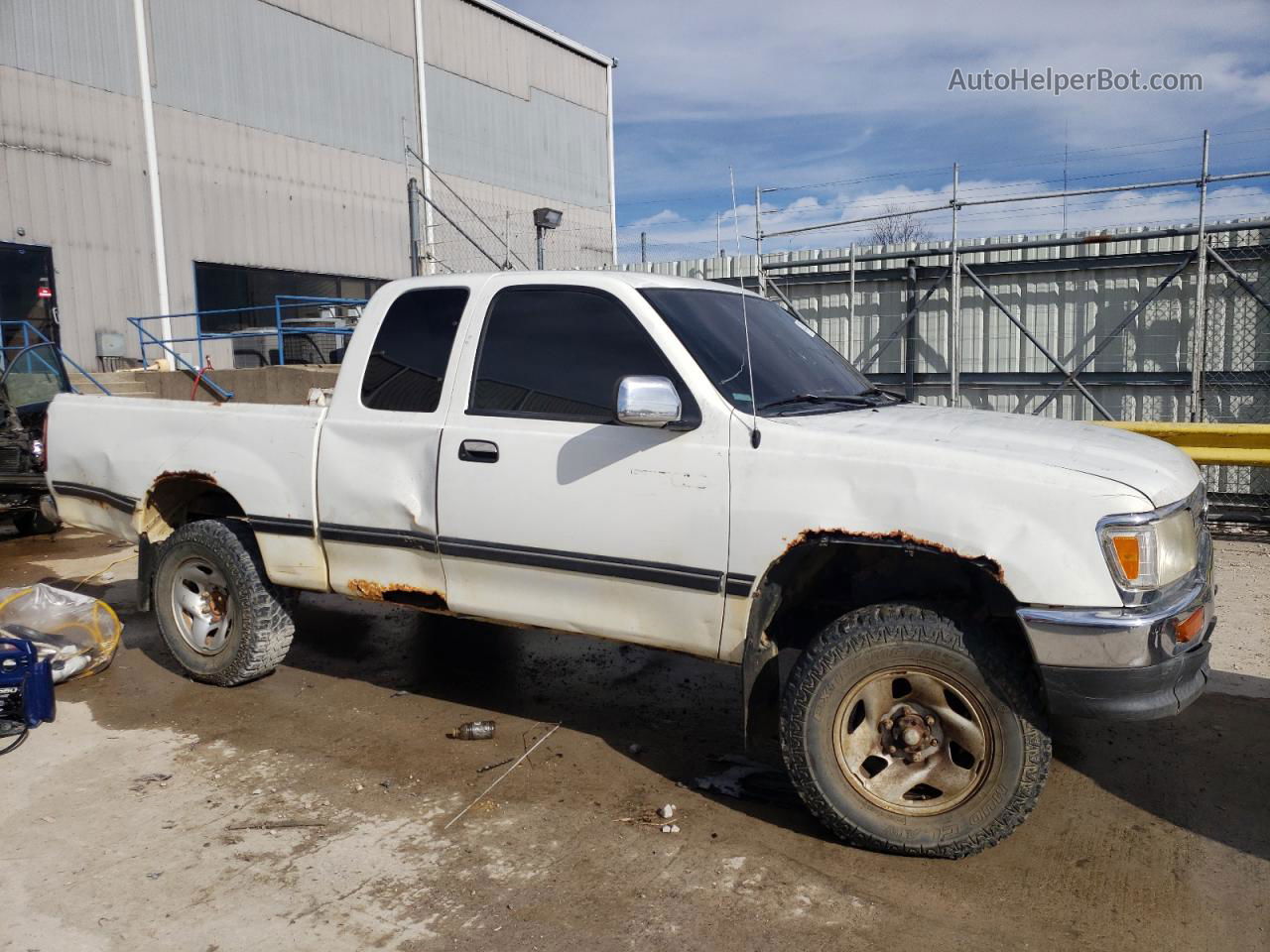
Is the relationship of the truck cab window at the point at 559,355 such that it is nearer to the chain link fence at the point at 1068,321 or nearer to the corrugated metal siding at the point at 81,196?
the chain link fence at the point at 1068,321

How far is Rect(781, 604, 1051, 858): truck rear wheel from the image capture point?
3332 millimetres

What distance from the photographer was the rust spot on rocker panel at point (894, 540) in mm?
3252

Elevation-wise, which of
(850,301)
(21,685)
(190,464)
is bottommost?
(21,685)

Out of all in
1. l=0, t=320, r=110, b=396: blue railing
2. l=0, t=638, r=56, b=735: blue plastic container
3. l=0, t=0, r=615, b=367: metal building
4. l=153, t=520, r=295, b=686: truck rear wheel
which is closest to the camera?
l=0, t=638, r=56, b=735: blue plastic container

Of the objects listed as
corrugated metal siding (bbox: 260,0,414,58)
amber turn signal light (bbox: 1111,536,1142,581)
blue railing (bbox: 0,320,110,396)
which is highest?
corrugated metal siding (bbox: 260,0,414,58)

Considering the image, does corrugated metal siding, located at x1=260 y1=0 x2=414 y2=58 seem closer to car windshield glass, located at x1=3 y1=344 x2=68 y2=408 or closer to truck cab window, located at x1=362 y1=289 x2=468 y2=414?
car windshield glass, located at x1=3 y1=344 x2=68 y2=408

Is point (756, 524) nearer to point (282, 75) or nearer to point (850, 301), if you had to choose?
point (850, 301)

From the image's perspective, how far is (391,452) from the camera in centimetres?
452

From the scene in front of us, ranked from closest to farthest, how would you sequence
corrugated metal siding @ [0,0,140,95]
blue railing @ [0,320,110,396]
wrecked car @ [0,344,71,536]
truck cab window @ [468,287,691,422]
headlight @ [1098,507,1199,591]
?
headlight @ [1098,507,1199,591]
truck cab window @ [468,287,691,422]
wrecked car @ [0,344,71,536]
blue railing @ [0,320,110,396]
corrugated metal siding @ [0,0,140,95]

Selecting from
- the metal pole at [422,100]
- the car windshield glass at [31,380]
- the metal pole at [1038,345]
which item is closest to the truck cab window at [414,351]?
the car windshield glass at [31,380]

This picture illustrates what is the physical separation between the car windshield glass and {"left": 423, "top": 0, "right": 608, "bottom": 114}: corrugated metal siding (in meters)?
13.1

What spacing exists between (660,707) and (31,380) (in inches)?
358

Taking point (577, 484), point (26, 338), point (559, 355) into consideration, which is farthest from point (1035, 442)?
point (26, 338)

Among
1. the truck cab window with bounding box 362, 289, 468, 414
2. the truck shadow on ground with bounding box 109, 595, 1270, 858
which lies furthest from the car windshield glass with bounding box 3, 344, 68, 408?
the truck cab window with bounding box 362, 289, 468, 414
